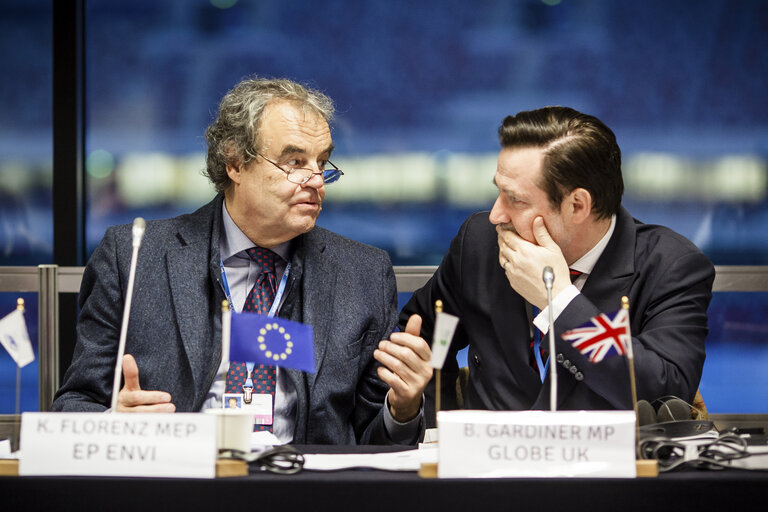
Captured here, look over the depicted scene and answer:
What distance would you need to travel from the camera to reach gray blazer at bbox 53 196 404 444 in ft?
6.98

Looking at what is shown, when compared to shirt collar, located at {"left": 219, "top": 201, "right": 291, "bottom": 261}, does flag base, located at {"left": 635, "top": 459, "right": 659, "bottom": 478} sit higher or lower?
lower

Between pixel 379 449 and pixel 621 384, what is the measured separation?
597mm

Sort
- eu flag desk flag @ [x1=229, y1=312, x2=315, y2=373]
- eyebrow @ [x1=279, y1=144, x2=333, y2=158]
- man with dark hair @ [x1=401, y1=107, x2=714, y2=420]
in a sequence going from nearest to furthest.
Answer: eu flag desk flag @ [x1=229, y1=312, x2=315, y2=373]
man with dark hair @ [x1=401, y1=107, x2=714, y2=420]
eyebrow @ [x1=279, y1=144, x2=333, y2=158]

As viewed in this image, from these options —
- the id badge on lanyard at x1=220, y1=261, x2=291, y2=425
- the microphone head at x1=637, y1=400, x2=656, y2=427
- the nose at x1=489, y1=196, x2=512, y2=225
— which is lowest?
the id badge on lanyard at x1=220, y1=261, x2=291, y2=425

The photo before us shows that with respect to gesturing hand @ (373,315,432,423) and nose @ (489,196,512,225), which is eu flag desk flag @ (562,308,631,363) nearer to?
gesturing hand @ (373,315,432,423)

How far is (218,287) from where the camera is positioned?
224 centimetres

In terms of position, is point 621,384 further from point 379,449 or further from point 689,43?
point 689,43

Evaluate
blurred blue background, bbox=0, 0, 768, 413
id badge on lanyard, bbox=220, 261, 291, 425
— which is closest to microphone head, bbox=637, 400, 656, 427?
id badge on lanyard, bbox=220, 261, 291, 425

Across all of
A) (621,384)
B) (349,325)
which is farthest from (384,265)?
(621,384)

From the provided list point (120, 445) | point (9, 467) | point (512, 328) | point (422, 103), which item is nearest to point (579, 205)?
point (512, 328)

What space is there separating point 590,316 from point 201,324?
1021mm

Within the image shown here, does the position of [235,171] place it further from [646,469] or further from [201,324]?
[646,469]

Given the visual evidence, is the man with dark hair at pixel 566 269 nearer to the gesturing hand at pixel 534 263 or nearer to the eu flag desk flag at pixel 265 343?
the gesturing hand at pixel 534 263

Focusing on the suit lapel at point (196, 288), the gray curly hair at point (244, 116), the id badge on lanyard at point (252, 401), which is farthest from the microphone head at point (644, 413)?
the gray curly hair at point (244, 116)
